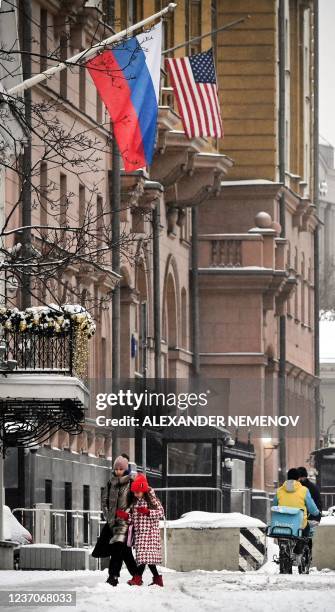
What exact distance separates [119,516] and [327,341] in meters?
120

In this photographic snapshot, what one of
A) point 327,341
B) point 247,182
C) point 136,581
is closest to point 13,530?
point 136,581

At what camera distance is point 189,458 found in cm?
6212

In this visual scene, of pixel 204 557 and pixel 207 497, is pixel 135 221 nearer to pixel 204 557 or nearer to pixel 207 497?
pixel 207 497

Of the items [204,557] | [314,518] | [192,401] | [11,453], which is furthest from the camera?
[192,401]

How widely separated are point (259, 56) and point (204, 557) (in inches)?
1655

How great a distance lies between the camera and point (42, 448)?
169 feet

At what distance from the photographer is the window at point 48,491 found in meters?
51.9

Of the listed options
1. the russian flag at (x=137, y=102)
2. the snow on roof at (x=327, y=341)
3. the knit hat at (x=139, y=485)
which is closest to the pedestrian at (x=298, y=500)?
the knit hat at (x=139, y=485)

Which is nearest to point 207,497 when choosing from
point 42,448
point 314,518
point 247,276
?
point 42,448

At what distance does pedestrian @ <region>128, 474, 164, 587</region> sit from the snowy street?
1.08ft

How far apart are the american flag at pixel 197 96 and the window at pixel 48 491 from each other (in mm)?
8287

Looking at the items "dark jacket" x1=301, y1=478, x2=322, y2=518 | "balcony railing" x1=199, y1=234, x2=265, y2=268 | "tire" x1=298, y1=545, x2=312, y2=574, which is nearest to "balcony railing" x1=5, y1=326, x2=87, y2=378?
"tire" x1=298, y1=545, x2=312, y2=574

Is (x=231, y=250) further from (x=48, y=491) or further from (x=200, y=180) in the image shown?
(x=48, y=491)

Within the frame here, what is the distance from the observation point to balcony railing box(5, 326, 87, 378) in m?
37.1
